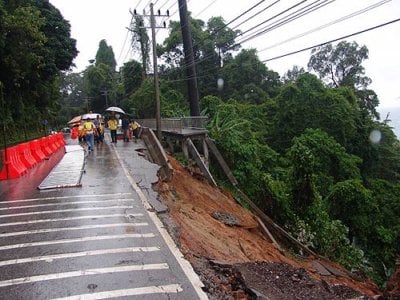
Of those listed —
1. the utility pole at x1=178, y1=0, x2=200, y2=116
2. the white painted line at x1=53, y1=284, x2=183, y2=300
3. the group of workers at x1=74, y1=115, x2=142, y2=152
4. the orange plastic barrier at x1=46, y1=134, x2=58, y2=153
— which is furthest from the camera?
the utility pole at x1=178, y1=0, x2=200, y2=116

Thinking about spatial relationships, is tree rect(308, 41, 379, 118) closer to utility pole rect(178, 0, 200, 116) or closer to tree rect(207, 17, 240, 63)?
tree rect(207, 17, 240, 63)

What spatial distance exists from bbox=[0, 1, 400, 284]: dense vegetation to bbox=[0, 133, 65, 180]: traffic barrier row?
17.1 feet

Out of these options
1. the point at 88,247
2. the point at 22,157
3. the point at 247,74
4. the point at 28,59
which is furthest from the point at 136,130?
the point at 88,247

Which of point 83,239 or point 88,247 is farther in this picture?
point 83,239

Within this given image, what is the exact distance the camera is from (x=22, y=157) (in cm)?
1540

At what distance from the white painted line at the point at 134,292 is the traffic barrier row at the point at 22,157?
962 cm

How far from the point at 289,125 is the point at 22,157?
21765 millimetres

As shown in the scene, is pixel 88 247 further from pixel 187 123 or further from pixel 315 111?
pixel 315 111

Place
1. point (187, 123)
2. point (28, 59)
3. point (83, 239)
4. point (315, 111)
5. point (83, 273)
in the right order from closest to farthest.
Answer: point (83, 273), point (83, 239), point (28, 59), point (187, 123), point (315, 111)

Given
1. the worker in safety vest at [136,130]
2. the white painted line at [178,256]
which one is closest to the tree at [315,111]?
the worker in safety vest at [136,130]

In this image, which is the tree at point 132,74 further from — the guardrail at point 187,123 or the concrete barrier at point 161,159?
the concrete barrier at point 161,159

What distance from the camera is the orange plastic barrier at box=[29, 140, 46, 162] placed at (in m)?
17.2

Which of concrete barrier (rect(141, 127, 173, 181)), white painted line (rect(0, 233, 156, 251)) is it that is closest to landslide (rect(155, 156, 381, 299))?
white painted line (rect(0, 233, 156, 251))

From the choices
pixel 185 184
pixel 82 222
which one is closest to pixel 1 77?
pixel 185 184
